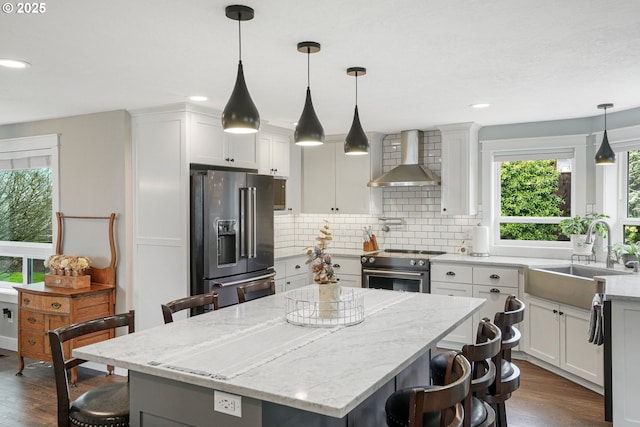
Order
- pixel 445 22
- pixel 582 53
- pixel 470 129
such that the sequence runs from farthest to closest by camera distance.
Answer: pixel 470 129, pixel 582 53, pixel 445 22

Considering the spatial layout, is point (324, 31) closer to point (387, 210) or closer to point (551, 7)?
point (551, 7)

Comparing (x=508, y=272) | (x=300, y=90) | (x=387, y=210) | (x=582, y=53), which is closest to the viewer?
(x=582, y=53)

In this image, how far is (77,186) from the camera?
5.08m

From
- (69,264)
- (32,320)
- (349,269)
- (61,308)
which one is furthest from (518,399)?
(32,320)

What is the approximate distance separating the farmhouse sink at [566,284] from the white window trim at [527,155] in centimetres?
54

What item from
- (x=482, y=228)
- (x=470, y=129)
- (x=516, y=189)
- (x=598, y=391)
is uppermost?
(x=470, y=129)

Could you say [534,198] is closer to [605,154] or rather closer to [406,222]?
[605,154]

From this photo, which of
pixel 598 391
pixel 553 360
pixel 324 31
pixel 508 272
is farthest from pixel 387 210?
pixel 324 31

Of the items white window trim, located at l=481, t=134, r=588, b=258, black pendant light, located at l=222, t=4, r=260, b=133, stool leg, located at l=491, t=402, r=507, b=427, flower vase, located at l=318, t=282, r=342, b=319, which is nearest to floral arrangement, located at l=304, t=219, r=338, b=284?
flower vase, located at l=318, t=282, r=342, b=319

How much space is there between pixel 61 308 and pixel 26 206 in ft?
6.19

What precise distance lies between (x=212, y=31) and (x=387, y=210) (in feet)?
13.6

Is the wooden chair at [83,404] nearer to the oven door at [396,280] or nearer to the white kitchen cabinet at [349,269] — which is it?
the oven door at [396,280]

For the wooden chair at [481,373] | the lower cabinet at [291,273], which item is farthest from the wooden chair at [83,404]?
the lower cabinet at [291,273]

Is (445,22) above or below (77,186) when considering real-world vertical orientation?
above
